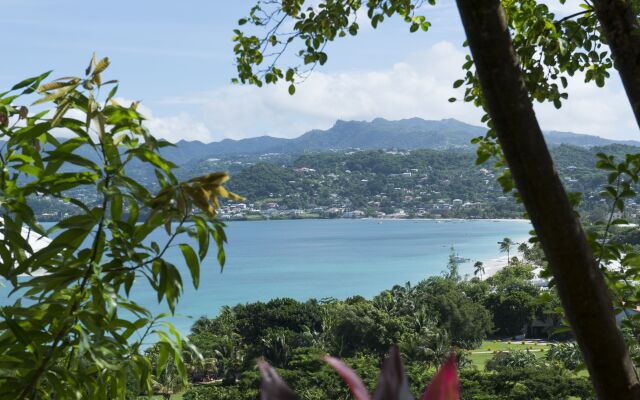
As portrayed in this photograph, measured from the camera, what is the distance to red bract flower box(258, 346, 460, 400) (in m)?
0.28

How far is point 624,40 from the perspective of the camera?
101 cm

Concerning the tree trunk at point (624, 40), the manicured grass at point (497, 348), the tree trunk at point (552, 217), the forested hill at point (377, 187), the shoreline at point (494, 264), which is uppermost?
the tree trunk at point (624, 40)

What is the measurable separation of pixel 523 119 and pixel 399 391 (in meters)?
0.46

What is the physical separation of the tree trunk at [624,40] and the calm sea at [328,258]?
39005 mm

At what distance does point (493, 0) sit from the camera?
71cm

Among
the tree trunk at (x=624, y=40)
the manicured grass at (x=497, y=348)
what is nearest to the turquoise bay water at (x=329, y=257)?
the manicured grass at (x=497, y=348)

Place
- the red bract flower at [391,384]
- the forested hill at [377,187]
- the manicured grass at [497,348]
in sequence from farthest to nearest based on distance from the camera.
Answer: the forested hill at [377,187]
the manicured grass at [497,348]
the red bract flower at [391,384]

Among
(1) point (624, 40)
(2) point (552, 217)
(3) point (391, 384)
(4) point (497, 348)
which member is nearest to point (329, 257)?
(4) point (497, 348)

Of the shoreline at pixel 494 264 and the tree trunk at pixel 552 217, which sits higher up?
the tree trunk at pixel 552 217

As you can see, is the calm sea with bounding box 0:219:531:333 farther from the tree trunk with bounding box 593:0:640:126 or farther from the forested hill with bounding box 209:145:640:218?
the tree trunk with bounding box 593:0:640:126

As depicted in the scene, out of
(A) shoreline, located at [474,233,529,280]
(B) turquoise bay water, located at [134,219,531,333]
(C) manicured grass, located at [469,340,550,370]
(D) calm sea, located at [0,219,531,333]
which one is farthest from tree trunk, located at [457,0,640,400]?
(A) shoreline, located at [474,233,529,280]

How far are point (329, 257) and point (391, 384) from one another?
7586 centimetres

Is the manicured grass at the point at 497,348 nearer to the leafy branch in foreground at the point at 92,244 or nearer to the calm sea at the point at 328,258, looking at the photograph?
the calm sea at the point at 328,258

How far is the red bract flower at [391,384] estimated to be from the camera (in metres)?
0.28
